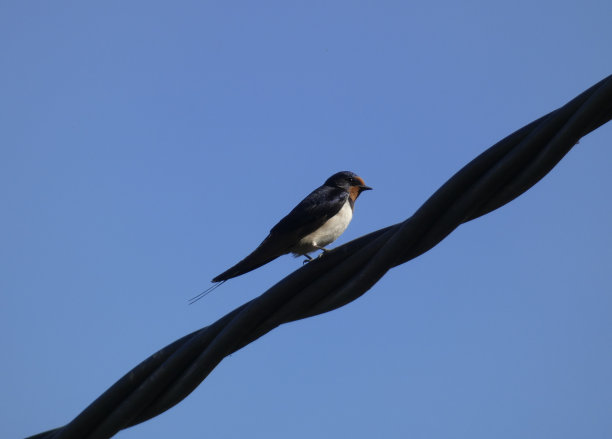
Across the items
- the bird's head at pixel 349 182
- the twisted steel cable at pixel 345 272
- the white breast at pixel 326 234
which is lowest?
the twisted steel cable at pixel 345 272

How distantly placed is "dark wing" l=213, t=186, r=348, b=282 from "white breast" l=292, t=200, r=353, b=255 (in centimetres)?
5

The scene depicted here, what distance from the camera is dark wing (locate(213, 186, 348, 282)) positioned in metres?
5.24

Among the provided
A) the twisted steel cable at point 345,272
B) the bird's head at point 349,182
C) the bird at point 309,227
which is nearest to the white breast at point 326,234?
the bird at point 309,227

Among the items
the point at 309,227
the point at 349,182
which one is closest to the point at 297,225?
the point at 309,227

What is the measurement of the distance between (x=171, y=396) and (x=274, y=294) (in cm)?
44

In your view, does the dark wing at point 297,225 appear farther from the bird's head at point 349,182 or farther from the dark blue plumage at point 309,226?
the bird's head at point 349,182

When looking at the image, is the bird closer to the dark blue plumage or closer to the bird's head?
the dark blue plumage

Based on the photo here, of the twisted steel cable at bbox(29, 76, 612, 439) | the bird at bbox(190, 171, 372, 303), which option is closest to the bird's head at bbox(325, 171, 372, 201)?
the bird at bbox(190, 171, 372, 303)

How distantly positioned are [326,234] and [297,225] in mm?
315

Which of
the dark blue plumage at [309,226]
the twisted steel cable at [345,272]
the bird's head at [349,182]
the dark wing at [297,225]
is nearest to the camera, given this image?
the twisted steel cable at [345,272]

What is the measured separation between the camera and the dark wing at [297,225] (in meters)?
5.24

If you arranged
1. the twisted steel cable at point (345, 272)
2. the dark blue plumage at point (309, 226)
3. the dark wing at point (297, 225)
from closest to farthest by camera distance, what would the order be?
the twisted steel cable at point (345, 272) < the dark wing at point (297, 225) < the dark blue plumage at point (309, 226)

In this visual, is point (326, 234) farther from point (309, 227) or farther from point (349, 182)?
point (349, 182)

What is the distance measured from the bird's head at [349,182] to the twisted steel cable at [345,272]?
14.6ft
